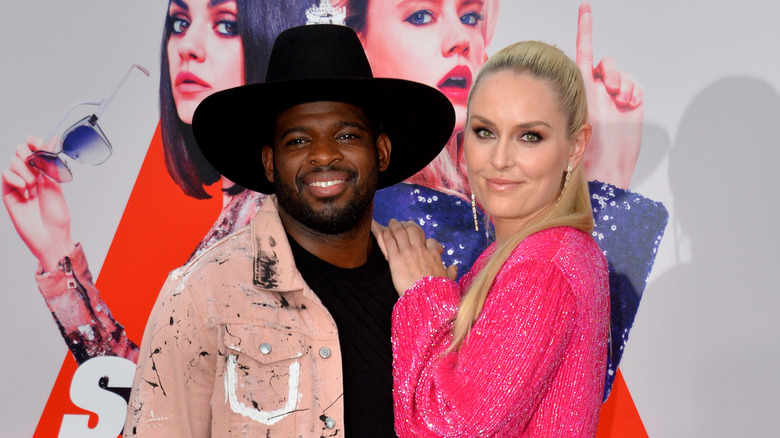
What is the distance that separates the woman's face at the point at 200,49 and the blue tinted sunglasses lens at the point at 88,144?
1.23 feet

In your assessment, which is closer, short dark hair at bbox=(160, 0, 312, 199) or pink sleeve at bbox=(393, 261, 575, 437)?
pink sleeve at bbox=(393, 261, 575, 437)

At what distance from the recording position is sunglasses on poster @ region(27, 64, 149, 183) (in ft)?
10.9

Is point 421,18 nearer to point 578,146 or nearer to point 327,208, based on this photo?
point 578,146

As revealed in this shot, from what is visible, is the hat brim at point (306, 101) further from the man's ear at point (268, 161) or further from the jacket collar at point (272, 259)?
the jacket collar at point (272, 259)

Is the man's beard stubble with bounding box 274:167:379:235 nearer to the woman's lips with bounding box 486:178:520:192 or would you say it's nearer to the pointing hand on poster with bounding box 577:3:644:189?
the woman's lips with bounding box 486:178:520:192

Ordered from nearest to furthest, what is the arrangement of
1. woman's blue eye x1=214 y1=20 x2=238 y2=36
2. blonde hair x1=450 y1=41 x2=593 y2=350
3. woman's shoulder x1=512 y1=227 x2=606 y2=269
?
woman's shoulder x1=512 y1=227 x2=606 y2=269 → blonde hair x1=450 y1=41 x2=593 y2=350 → woman's blue eye x1=214 y1=20 x2=238 y2=36

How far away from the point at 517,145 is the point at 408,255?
1.35 ft

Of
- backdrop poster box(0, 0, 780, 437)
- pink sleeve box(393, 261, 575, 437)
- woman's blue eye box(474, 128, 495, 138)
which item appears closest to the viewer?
pink sleeve box(393, 261, 575, 437)

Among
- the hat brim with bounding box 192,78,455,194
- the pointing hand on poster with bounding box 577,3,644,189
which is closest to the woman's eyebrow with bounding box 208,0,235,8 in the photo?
the hat brim with bounding box 192,78,455,194

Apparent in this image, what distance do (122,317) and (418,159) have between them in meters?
1.74

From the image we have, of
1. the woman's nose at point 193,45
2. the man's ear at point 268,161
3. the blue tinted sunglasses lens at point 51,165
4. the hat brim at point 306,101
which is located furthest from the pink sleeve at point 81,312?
the man's ear at point 268,161

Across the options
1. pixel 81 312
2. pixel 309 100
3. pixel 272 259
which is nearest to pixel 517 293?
pixel 272 259

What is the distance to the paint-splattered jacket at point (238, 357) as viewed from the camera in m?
1.69

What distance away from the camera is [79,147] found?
130 inches
